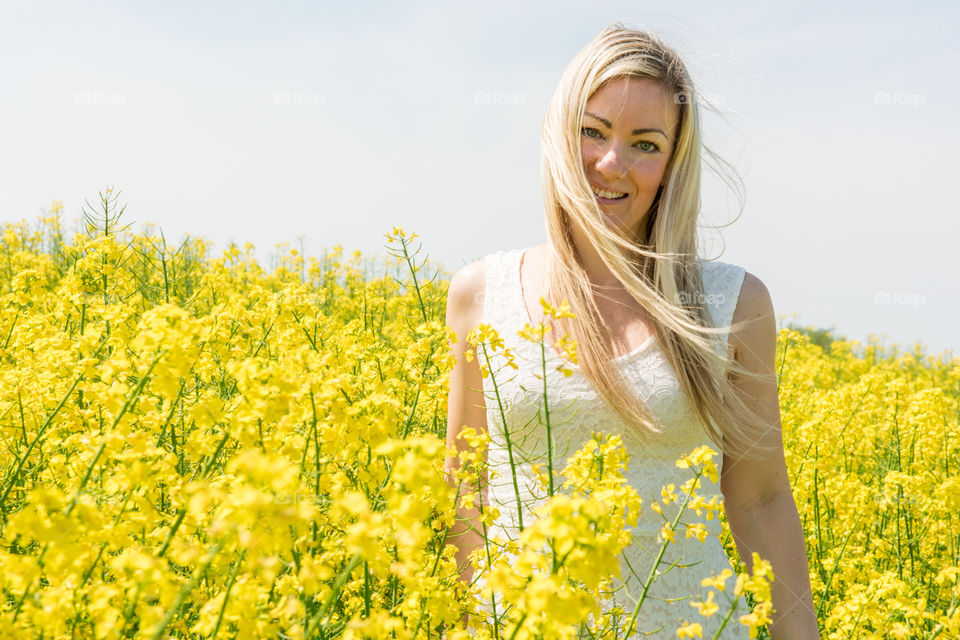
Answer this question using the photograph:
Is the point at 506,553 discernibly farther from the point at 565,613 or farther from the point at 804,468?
the point at 804,468

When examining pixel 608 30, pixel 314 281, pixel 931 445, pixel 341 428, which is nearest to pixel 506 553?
pixel 341 428

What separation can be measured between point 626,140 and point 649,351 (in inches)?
25.4

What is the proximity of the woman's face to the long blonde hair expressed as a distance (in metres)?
0.04

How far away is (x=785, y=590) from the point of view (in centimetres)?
222

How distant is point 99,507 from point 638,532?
1.49m

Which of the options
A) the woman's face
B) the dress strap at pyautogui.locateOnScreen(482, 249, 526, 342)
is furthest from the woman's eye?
the dress strap at pyautogui.locateOnScreen(482, 249, 526, 342)

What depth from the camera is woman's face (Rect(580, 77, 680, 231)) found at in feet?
7.69

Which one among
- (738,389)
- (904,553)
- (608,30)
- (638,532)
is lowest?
(904,553)

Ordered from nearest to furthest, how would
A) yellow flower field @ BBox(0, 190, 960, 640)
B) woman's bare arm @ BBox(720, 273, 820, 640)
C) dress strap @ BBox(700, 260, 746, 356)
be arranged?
yellow flower field @ BBox(0, 190, 960, 640) → woman's bare arm @ BBox(720, 273, 820, 640) → dress strap @ BBox(700, 260, 746, 356)

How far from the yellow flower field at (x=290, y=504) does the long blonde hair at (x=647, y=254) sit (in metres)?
0.33
